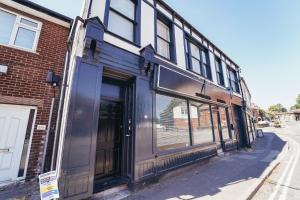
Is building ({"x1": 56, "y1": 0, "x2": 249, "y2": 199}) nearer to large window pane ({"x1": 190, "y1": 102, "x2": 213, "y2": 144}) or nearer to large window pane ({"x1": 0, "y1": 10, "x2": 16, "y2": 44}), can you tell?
large window pane ({"x1": 190, "y1": 102, "x2": 213, "y2": 144})

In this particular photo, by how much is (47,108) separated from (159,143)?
161 inches

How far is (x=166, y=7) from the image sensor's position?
23.1ft

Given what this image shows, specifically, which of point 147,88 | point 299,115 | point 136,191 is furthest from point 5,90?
point 299,115

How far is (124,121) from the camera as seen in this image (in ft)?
16.1

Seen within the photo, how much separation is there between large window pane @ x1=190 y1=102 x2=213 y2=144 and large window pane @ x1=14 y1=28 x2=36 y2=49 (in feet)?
22.4

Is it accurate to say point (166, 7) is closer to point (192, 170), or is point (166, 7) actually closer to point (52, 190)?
point (192, 170)

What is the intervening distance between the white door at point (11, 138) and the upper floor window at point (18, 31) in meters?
2.16

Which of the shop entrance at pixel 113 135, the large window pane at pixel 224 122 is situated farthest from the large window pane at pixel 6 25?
the large window pane at pixel 224 122

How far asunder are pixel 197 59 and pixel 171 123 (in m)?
4.66

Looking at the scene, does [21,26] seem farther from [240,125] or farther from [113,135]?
[240,125]

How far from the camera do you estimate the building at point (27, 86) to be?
4.57 m

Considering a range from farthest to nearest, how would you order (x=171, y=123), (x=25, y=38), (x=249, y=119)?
1. (x=249, y=119)
2. (x=171, y=123)
3. (x=25, y=38)

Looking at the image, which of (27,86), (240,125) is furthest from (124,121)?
(240,125)

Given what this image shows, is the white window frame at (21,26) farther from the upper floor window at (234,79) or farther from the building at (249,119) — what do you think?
the building at (249,119)
